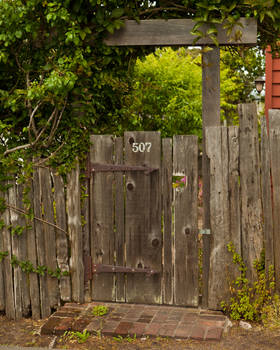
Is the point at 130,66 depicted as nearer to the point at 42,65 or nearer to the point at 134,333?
the point at 42,65

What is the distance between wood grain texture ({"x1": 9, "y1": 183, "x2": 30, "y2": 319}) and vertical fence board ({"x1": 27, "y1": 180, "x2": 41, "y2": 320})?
5 cm

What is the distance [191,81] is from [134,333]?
6.81 metres

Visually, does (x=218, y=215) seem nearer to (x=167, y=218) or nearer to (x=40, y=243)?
(x=167, y=218)

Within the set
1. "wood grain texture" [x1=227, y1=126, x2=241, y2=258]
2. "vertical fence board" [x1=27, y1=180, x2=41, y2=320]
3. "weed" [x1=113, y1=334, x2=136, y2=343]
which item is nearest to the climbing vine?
"vertical fence board" [x1=27, y1=180, x2=41, y2=320]

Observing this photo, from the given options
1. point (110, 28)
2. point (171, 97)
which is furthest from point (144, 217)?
point (171, 97)

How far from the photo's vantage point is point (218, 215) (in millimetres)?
4426

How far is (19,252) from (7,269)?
224 mm

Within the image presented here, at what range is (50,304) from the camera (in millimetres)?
4773

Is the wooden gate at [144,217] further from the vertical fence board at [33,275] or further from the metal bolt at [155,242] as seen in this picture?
the vertical fence board at [33,275]

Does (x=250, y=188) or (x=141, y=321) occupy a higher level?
(x=250, y=188)

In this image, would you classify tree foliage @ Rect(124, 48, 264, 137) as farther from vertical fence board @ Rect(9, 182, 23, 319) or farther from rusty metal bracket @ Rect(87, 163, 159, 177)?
vertical fence board @ Rect(9, 182, 23, 319)

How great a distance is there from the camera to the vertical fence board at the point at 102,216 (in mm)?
4594

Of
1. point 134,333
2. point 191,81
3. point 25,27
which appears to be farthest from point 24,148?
point 191,81

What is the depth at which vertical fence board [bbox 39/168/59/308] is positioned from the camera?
463 centimetres
